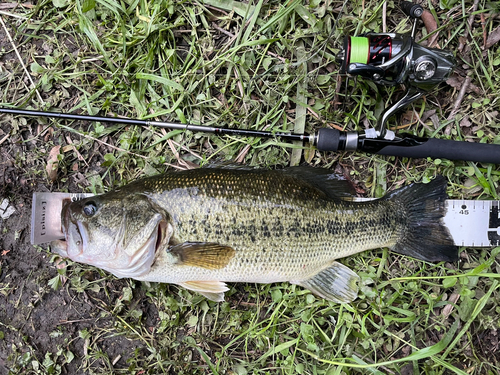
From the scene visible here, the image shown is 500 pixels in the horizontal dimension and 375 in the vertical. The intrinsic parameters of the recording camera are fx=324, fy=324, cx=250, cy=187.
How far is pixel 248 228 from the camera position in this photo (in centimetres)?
230

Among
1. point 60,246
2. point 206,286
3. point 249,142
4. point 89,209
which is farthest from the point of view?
point 249,142

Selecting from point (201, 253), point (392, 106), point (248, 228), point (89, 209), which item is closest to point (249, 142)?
point (248, 228)

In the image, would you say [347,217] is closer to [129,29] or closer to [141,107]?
[141,107]

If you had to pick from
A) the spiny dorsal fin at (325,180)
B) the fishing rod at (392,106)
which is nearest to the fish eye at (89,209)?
the fishing rod at (392,106)

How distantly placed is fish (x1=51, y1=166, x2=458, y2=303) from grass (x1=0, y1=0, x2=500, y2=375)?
0.23 metres

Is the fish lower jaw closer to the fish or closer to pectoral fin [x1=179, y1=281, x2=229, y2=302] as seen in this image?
the fish

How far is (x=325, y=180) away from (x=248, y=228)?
2.48 ft

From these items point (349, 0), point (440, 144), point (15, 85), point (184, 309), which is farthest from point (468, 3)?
point (15, 85)

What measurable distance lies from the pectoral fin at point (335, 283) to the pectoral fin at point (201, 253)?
67 centimetres

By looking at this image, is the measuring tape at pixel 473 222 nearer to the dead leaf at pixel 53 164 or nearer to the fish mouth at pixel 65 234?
the fish mouth at pixel 65 234

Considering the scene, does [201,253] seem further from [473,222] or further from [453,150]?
[473,222]

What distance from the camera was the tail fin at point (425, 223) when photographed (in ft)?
8.37

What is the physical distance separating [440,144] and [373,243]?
936 mm

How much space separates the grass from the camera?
2.66m
